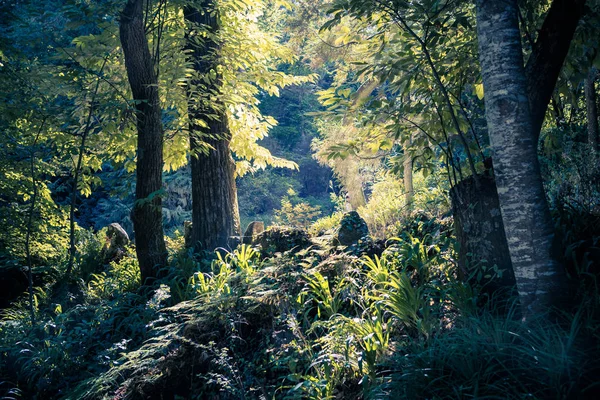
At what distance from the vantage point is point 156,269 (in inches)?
236

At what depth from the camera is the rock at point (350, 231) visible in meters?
5.24

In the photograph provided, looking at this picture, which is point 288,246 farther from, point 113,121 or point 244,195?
point 244,195

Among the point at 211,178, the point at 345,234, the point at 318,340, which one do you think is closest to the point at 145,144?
the point at 211,178

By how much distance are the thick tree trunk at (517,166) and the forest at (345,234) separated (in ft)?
0.04

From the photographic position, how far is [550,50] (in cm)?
302

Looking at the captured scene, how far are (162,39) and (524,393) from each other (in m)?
6.18

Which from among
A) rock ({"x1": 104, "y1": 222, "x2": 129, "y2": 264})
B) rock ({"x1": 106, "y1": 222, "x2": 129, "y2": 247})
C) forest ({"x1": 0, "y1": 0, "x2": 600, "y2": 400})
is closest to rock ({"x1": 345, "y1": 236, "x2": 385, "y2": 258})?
forest ({"x1": 0, "y1": 0, "x2": 600, "y2": 400})

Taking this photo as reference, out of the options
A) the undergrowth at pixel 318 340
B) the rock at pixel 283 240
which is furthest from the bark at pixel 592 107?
the rock at pixel 283 240

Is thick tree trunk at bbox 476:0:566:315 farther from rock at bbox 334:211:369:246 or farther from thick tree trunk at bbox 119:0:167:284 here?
thick tree trunk at bbox 119:0:167:284

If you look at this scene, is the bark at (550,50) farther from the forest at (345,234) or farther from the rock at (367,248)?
the rock at (367,248)

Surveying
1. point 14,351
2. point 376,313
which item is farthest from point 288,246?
point 14,351

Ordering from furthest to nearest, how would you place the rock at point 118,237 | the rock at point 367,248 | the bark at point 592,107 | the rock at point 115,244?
the rock at point 118,237
the rock at point 115,244
the bark at point 592,107
the rock at point 367,248

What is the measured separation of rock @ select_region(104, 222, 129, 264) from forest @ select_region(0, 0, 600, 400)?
157 mm

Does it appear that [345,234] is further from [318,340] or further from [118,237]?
[118,237]
